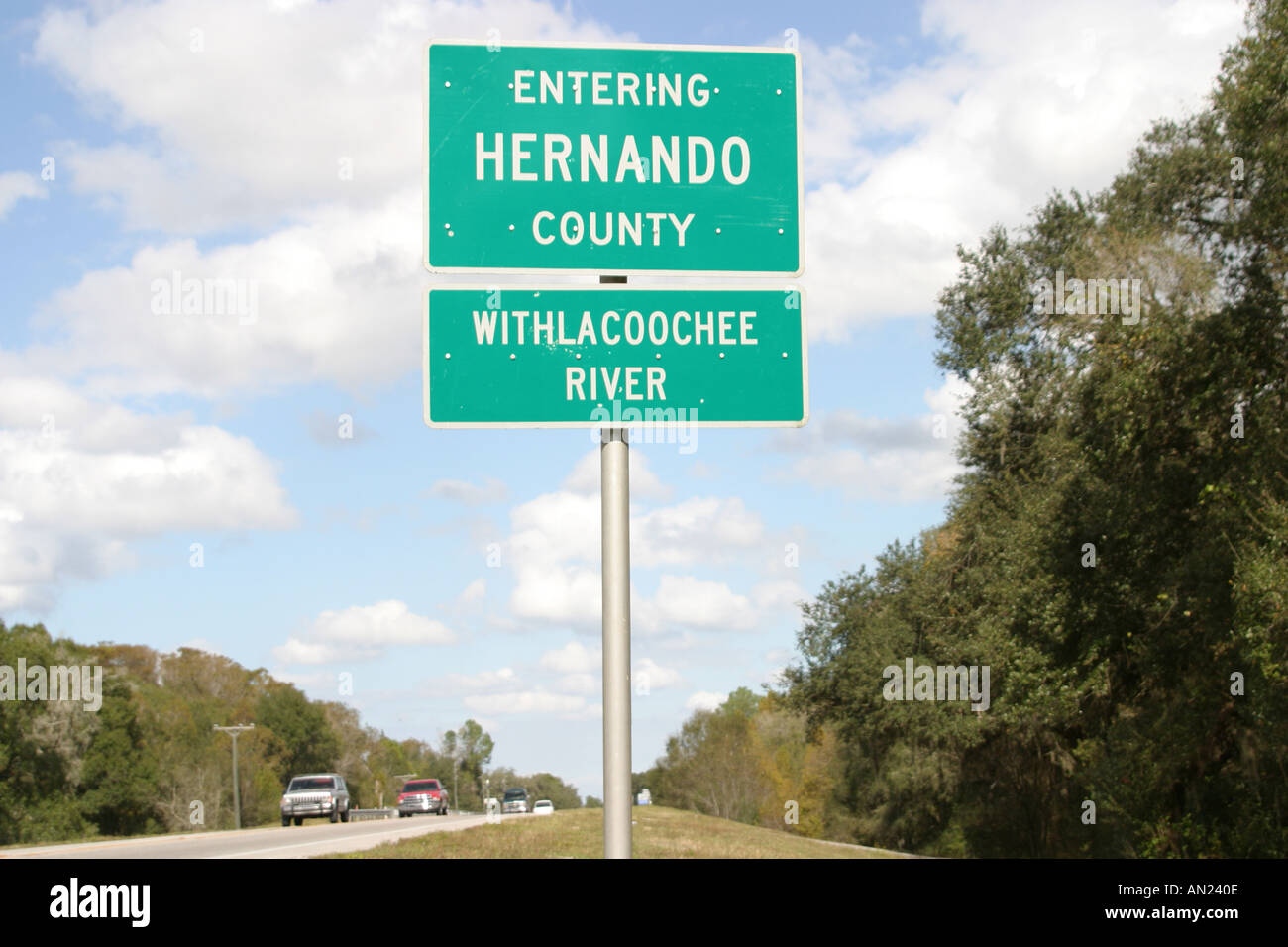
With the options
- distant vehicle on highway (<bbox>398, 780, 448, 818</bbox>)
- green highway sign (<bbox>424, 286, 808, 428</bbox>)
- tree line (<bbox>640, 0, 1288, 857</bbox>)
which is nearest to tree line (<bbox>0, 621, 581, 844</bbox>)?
distant vehicle on highway (<bbox>398, 780, 448, 818</bbox>)

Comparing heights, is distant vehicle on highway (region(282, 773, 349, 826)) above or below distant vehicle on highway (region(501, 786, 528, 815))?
above

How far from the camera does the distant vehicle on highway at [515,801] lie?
73.2 m

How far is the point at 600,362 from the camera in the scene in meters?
5.04

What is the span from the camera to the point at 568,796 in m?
193

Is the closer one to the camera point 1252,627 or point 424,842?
point 1252,627

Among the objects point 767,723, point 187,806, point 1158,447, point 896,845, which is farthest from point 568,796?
point 1158,447

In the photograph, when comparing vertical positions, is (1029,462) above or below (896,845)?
above

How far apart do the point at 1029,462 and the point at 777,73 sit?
34817 mm

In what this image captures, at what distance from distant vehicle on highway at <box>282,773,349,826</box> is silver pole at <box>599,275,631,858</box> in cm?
3845

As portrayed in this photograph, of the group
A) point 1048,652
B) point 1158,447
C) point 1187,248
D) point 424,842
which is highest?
point 1187,248

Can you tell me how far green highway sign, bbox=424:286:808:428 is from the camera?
502cm

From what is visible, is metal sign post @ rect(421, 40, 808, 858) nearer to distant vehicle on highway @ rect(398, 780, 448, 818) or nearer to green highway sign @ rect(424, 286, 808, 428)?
green highway sign @ rect(424, 286, 808, 428)
